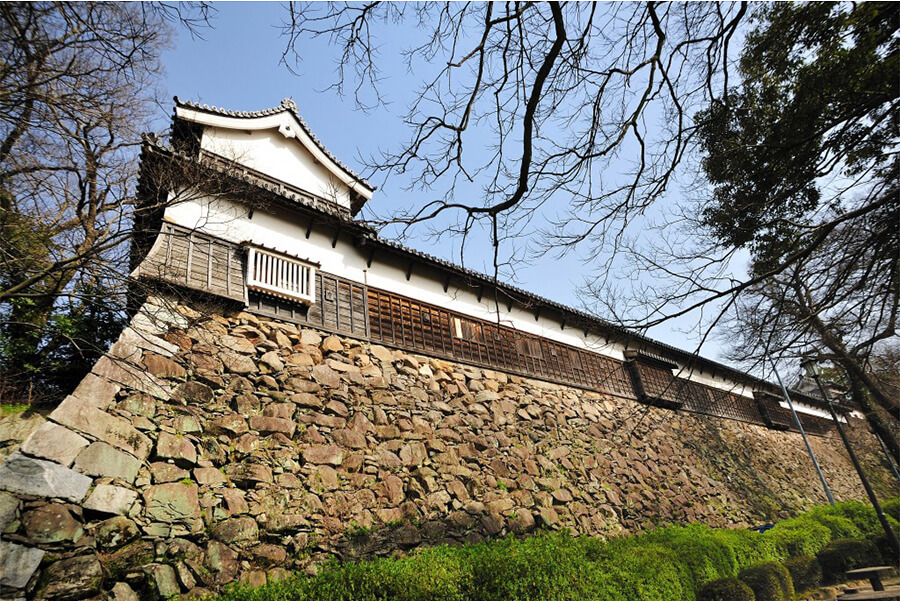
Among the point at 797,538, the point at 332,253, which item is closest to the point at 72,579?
the point at 332,253

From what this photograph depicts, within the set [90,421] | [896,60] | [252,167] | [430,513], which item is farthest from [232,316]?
[896,60]

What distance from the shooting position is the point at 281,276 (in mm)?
8391

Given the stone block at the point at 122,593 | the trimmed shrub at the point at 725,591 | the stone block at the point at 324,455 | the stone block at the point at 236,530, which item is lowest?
the trimmed shrub at the point at 725,591

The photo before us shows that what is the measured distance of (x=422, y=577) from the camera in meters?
4.84

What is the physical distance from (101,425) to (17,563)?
1.58 metres

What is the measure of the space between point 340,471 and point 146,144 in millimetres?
6223

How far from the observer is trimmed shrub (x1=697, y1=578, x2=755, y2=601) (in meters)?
6.84

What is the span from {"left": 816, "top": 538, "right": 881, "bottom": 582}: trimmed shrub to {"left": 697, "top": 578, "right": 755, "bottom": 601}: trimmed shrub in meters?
5.60

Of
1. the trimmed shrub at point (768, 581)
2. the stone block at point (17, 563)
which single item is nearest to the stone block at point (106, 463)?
the stone block at point (17, 563)

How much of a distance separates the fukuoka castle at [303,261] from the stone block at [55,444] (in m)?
2.31

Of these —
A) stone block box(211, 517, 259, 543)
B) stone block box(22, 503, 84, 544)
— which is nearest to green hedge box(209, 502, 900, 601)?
stone block box(211, 517, 259, 543)

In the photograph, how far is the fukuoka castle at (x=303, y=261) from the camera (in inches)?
288

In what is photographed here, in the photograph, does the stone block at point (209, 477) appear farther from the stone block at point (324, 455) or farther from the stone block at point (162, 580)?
the stone block at point (324, 455)

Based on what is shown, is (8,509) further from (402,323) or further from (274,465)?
(402,323)
